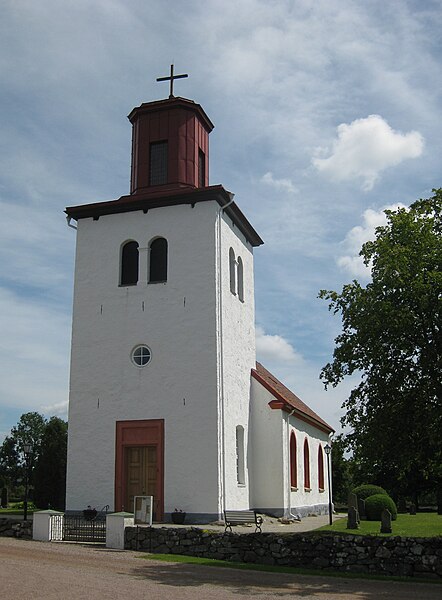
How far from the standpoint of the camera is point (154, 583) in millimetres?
12094

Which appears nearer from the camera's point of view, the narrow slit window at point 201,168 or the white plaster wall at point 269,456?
the white plaster wall at point 269,456

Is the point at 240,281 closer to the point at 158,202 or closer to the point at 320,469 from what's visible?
the point at 158,202

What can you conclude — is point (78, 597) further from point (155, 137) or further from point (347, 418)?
point (155, 137)

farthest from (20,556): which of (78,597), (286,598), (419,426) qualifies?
(419,426)

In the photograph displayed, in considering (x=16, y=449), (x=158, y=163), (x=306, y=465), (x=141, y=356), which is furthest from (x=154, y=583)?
(x=16, y=449)

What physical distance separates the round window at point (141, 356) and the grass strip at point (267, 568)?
6.97 meters

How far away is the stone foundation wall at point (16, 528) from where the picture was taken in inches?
703

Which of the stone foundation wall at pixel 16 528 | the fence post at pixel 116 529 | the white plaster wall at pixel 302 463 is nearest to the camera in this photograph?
the fence post at pixel 116 529

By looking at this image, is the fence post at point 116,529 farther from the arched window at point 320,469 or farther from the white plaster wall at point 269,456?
the arched window at point 320,469

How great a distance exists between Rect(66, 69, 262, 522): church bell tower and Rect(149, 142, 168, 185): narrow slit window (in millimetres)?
49

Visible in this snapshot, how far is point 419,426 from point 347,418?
5.35 ft

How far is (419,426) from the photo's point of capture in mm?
14883

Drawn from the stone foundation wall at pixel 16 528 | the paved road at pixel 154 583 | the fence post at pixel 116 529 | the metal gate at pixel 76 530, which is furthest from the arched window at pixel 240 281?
the paved road at pixel 154 583

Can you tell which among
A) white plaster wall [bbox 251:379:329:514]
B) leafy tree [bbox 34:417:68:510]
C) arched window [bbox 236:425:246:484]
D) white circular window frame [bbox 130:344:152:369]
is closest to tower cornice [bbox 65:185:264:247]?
white circular window frame [bbox 130:344:152:369]
